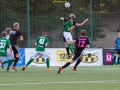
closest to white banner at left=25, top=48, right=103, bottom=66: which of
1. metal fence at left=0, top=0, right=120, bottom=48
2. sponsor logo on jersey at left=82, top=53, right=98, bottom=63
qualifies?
sponsor logo on jersey at left=82, top=53, right=98, bottom=63

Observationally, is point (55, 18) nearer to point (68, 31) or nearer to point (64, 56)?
point (64, 56)

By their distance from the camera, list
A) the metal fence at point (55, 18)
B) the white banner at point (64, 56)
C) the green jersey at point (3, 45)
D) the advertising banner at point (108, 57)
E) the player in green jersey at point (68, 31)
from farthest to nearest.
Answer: the metal fence at point (55, 18) < the advertising banner at point (108, 57) < the white banner at point (64, 56) < the player in green jersey at point (68, 31) < the green jersey at point (3, 45)

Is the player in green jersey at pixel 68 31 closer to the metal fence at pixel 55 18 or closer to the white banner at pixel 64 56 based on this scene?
the white banner at pixel 64 56

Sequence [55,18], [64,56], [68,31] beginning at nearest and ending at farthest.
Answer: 1. [68,31]
2. [64,56]
3. [55,18]

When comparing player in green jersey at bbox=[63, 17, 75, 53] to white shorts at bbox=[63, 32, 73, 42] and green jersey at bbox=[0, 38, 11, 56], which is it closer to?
white shorts at bbox=[63, 32, 73, 42]

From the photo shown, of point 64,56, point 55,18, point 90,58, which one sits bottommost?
point 90,58

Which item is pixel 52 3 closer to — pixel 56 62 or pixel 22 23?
pixel 22 23

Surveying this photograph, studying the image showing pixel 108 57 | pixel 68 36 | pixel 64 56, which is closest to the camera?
pixel 68 36

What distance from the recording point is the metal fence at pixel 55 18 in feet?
97.4

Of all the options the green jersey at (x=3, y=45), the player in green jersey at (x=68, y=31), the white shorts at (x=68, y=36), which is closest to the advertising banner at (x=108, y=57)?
the player in green jersey at (x=68, y=31)

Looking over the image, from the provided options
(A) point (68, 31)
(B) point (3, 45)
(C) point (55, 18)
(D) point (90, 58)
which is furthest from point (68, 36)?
(C) point (55, 18)

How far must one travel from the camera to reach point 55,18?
99.6 feet

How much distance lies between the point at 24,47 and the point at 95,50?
14.5 ft

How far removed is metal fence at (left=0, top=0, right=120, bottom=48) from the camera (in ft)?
97.4
